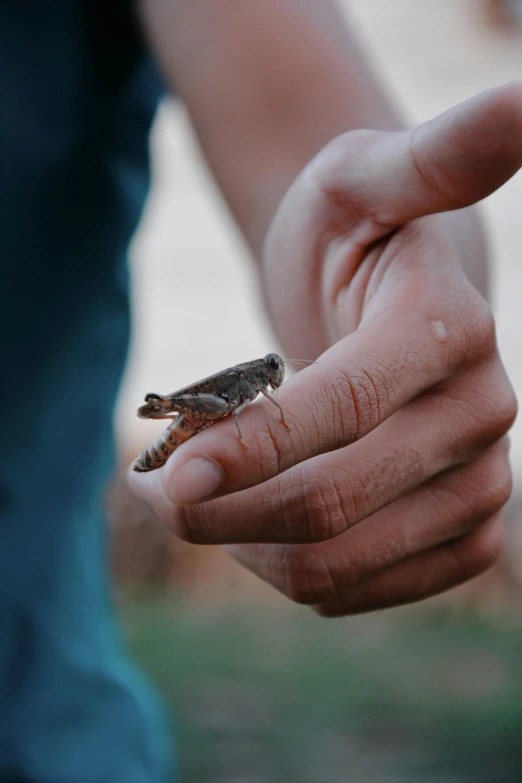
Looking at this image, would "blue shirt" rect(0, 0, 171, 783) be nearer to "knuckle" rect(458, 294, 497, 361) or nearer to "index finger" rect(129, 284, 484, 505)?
"index finger" rect(129, 284, 484, 505)

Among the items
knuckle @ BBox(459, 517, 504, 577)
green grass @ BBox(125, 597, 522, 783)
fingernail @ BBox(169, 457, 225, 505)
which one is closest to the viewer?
fingernail @ BBox(169, 457, 225, 505)

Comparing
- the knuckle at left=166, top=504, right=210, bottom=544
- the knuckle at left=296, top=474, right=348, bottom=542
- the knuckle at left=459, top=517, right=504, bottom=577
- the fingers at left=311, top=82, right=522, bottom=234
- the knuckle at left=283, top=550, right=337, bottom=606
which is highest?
the fingers at left=311, top=82, right=522, bottom=234

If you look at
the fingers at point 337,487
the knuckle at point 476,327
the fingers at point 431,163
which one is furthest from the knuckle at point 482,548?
the fingers at point 431,163

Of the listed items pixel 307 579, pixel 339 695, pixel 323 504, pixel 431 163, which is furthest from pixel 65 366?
pixel 339 695

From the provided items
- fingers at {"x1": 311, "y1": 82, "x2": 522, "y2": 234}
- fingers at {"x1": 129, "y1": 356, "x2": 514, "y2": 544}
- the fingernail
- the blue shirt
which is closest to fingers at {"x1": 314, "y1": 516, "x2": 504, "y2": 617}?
fingers at {"x1": 129, "y1": 356, "x2": 514, "y2": 544}

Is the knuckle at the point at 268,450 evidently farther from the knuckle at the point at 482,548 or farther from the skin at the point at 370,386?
the knuckle at the point at 482,548

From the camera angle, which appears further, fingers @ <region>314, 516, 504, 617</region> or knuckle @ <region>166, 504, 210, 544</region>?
fingers @ <region>314, 516, 504, 617</region>

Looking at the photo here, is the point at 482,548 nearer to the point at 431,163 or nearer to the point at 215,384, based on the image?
the point at 215,384
